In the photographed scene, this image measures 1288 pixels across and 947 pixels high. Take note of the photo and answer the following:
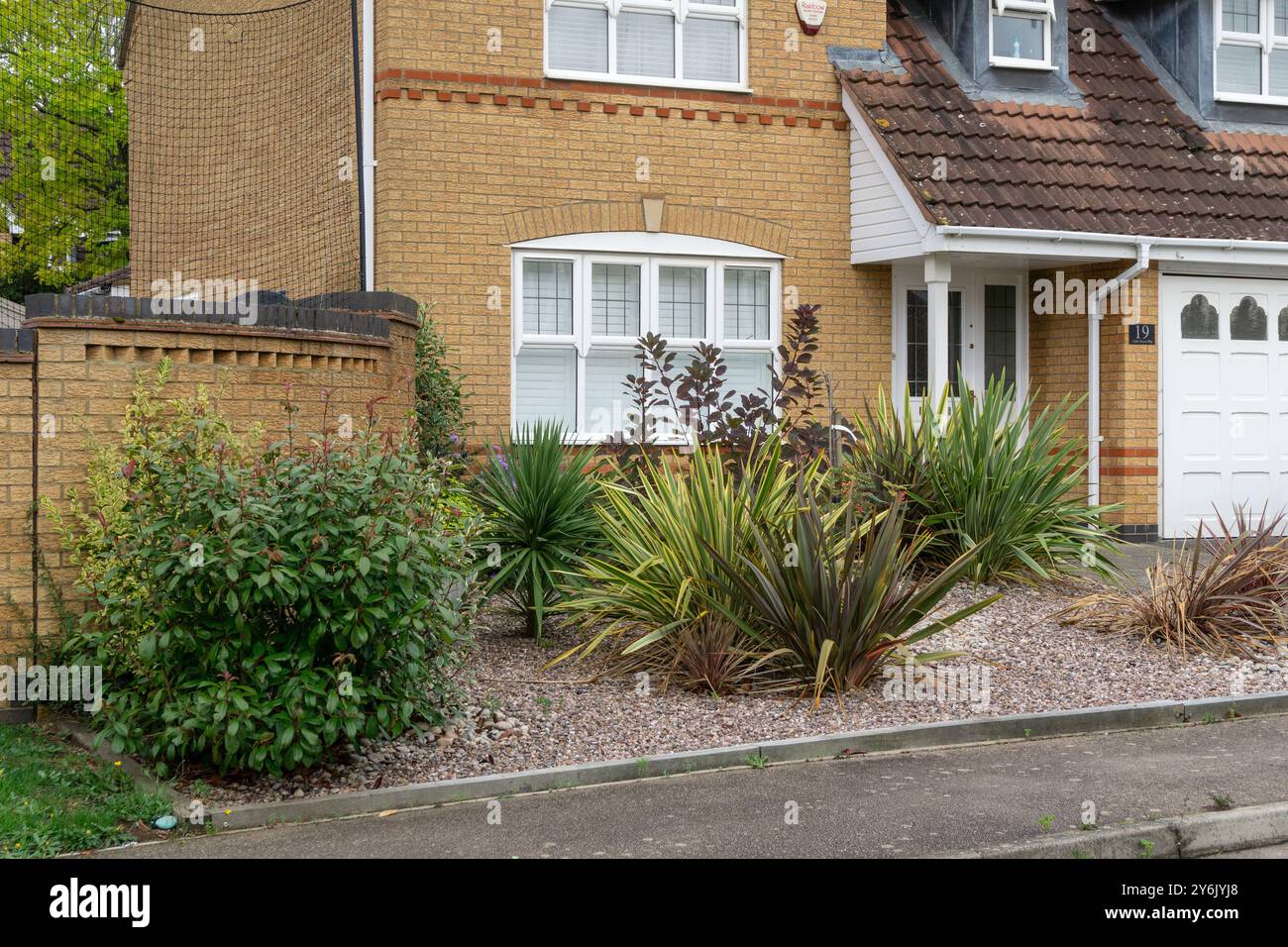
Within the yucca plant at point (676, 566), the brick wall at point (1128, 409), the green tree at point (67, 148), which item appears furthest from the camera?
the green tree at point (67, 148)

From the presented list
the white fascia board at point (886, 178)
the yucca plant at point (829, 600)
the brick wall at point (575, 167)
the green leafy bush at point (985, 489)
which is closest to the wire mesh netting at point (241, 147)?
the brick wall at point (575, 167)

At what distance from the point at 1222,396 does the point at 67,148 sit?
69.9ft

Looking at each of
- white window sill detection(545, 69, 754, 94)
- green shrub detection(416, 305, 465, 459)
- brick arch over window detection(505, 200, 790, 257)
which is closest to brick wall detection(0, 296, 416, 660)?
green shrub detection(416, 305, 465, 459)

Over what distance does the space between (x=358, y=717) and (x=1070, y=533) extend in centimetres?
631

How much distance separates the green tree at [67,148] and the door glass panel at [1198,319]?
19703 millimetres

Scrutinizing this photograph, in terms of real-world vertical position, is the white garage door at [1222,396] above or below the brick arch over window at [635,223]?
below

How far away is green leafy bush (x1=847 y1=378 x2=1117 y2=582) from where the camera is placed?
33.9 feet

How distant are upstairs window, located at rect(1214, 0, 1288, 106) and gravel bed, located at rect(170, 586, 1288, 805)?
8.58 m

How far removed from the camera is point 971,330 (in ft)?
49.5

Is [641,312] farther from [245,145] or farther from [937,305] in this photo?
[245,145]

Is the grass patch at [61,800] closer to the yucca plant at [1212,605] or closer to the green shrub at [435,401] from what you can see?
the green shrub at [435,401]

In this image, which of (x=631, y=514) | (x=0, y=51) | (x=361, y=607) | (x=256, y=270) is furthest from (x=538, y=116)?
(x=0, y=51)

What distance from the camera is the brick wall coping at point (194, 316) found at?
24.1 feet

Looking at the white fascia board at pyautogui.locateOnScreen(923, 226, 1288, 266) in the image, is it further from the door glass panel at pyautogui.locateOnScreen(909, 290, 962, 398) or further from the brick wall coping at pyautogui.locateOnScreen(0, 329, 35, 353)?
the brick wall coping at pyautogui.locateOnScreen(0, 329, 35, 353)
